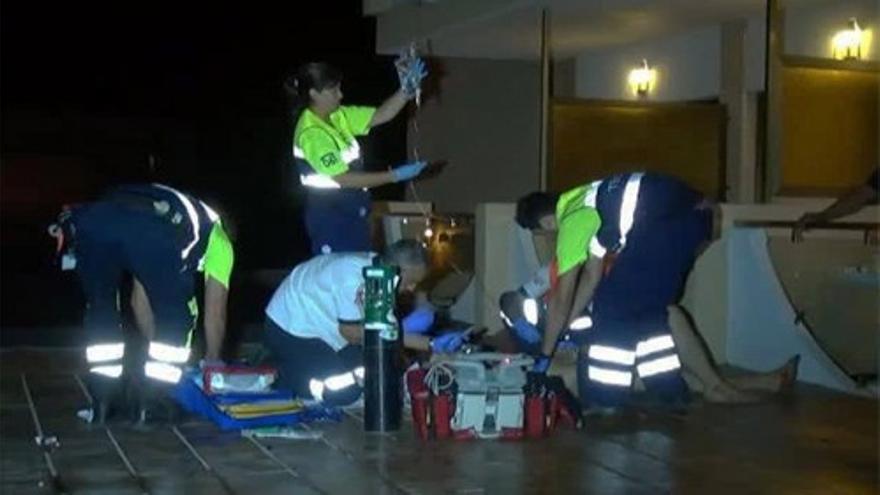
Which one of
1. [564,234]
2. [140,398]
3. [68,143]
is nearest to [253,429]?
[140,398]

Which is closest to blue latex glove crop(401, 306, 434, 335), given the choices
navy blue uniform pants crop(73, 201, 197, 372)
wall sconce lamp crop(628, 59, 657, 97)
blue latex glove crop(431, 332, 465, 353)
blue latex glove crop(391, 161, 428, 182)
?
blue latex glove crop(431, 332, 465, 353)

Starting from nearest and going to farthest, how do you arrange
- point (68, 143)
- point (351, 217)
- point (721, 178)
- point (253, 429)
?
point (253, 429) → point (351, 217) → point (721, 178) → point (68, 143)

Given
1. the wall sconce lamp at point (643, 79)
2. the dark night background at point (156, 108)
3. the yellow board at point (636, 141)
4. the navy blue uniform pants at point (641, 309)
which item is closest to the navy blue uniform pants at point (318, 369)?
the navy blue uniform pants at point (641, 309)

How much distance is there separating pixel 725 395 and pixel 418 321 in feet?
5.77

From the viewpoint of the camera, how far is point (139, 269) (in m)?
8.04

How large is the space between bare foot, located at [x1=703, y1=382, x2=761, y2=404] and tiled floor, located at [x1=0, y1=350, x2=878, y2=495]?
192 millimetres

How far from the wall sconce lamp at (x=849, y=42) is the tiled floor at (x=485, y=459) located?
218 inches

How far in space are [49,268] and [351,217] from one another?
41.0ft

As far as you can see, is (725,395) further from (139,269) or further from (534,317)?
(139,269)

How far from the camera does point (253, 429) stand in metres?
7.60

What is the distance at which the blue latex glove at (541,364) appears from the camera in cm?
761

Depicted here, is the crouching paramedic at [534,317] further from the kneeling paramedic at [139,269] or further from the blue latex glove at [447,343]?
the kneeling paramedic at [139,269]

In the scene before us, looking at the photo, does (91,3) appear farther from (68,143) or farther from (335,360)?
(335,360)

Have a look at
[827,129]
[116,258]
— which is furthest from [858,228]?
[116,258]
